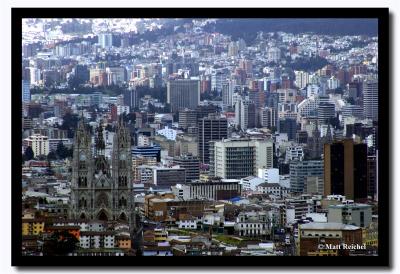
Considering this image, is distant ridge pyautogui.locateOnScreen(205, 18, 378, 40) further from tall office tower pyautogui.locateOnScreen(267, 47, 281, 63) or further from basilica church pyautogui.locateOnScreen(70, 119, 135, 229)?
basilica church pyautogui.locateOnScreen(70, 119, 135, 229)

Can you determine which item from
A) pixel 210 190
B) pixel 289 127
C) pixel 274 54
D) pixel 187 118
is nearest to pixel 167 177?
pixel 210 190

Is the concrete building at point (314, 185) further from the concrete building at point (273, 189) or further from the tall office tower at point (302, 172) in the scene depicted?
the concrete building at point (273, 189)

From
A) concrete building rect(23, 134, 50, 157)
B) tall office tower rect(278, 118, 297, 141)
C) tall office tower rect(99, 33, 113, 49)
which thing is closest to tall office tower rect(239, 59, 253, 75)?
tall office tower rect(278, 118, 297, 141)

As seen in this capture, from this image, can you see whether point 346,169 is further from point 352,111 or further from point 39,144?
point 39,144

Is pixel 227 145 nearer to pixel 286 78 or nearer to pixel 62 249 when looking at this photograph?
pixel 286 78

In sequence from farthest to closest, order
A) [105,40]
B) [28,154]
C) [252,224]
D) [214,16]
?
[252,224], [105,40], [28,154], [214,16]
